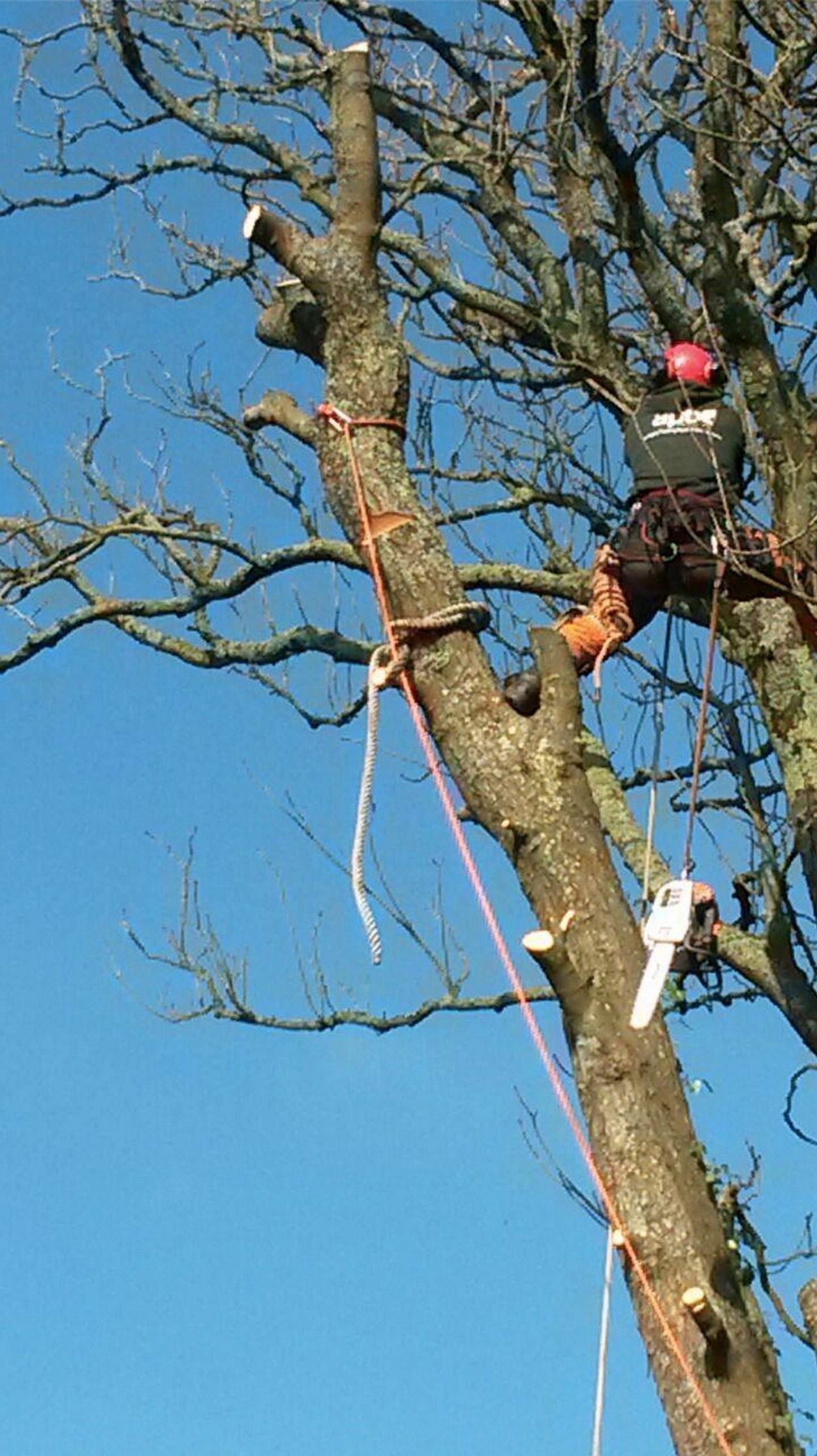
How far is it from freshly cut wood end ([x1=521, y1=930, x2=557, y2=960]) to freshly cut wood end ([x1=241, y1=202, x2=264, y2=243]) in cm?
222

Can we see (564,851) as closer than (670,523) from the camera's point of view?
Yes

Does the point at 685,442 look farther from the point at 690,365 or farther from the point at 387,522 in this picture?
the point at 387,522

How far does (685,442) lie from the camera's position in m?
6.17

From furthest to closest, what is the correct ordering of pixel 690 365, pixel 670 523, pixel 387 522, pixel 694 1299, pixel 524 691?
pixel 690 365, pixel 670 523, pixel 524 691, pixel 387 522, pixel 694 1299

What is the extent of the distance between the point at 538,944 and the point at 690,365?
258 cm

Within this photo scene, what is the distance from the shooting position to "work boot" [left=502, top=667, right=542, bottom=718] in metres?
5.26

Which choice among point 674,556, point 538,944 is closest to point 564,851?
point 538,944

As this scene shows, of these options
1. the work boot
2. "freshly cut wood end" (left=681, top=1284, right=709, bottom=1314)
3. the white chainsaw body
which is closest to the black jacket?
the work boot

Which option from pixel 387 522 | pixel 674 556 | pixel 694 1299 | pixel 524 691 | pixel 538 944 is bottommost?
pixel 694 1299

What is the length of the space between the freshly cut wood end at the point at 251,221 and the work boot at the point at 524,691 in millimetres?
1427

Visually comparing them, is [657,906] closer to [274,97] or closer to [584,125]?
[584,125]

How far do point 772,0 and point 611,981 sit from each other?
4277 millimetres

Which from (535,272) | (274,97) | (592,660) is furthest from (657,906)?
(274,97)

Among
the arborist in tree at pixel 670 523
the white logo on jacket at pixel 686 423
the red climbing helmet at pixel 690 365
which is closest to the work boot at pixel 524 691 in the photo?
the arborist in tree at pixel 670 523
